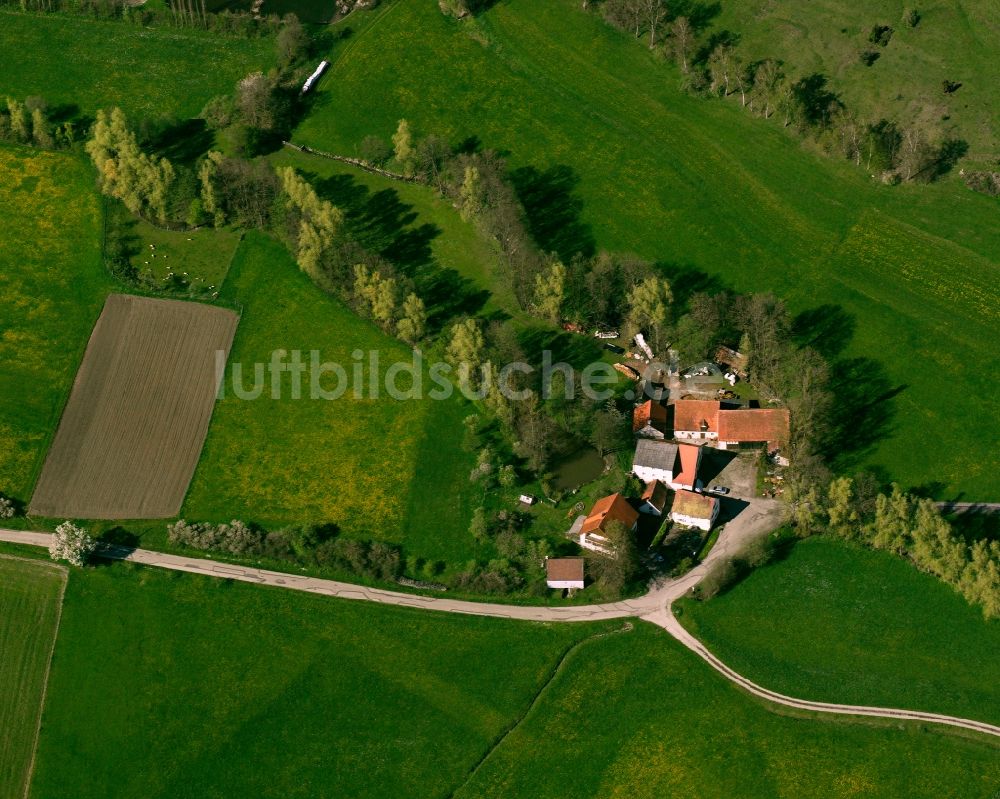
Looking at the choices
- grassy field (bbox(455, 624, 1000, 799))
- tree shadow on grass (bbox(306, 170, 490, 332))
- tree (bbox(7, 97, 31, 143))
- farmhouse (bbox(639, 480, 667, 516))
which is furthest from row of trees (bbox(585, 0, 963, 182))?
tree (bbox(7, 97, 31, 143))

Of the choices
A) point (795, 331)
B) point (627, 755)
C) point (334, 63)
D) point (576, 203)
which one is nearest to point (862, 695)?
point (627, 755)

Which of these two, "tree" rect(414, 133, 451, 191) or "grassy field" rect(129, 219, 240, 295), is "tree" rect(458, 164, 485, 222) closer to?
"tree" rect(414, 133, 451, 191)

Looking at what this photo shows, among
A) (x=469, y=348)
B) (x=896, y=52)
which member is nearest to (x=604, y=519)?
(x=469, y=348)

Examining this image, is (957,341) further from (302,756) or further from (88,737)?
(88,737)

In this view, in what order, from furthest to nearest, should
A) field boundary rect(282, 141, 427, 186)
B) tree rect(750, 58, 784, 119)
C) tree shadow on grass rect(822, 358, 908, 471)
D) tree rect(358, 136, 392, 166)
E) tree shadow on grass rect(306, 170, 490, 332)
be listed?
tree rect(750, 58, 784, 119)
tree rect(358, 136, 392, 166)
field boundary rect(282, 141, 427, 186)
tree shadow on grass rect(306, 170, 490, 332)
tree shadow on grass rect(822, 358, 908, 471)

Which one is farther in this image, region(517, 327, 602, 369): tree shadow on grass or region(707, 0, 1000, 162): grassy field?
region(707, 0, 1000, 162): grassy field
